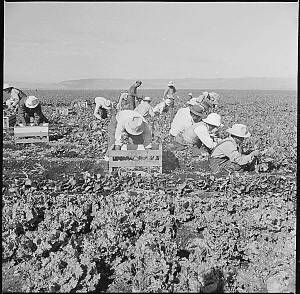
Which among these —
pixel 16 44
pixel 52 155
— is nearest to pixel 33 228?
pixel 52 155

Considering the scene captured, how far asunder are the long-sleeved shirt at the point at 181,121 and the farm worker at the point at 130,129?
0.17 meters

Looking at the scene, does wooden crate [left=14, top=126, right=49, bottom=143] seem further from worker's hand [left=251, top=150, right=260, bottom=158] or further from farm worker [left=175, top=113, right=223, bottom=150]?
worker's hand [left=251, top=150, right=260, bottom=158]

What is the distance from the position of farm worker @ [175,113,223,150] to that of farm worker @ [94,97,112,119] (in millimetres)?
498

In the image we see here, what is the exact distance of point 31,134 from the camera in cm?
357

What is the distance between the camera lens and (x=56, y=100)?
3.55m

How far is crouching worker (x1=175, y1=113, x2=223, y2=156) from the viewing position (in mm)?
3562

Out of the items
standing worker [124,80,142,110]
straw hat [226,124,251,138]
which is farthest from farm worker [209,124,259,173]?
standing worker [124,80,142,110]

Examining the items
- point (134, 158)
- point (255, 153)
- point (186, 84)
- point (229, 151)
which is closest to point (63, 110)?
point (134, 158)

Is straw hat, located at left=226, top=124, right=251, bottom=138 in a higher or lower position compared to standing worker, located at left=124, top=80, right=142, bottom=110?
lower

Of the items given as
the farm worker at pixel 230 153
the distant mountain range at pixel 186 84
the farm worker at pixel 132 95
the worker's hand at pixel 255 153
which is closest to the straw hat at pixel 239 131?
the farm worker at pixel 230 153

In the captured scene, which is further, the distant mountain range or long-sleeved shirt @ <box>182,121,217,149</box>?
long-sleeved shirt @ <box>182,121,217,149</box>

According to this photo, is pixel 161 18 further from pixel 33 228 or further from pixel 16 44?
pixel 33 228

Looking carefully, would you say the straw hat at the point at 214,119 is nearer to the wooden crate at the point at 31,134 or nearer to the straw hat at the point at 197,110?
the straw hat at the point at 197,110

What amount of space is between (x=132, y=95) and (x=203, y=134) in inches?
21.4
